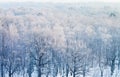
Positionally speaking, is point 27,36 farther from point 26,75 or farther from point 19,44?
point 26,75

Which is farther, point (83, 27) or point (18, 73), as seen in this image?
point (83, 27)

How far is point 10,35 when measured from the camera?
3831 cm

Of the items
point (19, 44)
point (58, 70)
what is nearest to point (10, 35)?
point (19, 44)

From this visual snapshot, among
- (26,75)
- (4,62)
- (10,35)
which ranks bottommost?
(26,75)

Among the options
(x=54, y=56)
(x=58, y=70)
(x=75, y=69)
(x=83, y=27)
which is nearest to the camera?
(x=75, y=69)

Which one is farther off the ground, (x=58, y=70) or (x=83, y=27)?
(x=83, y=27)

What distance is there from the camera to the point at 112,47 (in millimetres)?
40250

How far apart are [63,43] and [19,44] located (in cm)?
523


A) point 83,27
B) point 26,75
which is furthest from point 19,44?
point 83,27

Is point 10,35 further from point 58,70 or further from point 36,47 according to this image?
point 58,70

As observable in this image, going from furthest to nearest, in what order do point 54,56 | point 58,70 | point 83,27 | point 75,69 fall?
point 83,27
point 58,70
point 54,56
point 75,69

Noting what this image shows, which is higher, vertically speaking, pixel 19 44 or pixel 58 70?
pixel 19 44

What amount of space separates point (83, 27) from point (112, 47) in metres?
6.68

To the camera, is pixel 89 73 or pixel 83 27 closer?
pixel 89 73
